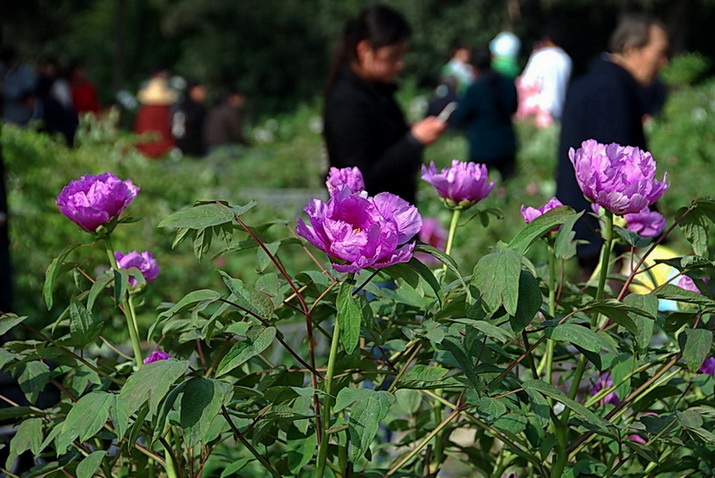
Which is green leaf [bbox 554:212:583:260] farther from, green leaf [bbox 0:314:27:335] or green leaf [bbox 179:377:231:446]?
green leaf [bbox 0:314:27:335]

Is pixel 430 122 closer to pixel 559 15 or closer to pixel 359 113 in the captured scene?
pixel 359 113

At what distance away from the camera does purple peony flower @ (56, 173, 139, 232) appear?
5.03 feet

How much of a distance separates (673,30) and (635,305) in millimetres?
25929

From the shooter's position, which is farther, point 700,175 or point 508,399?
point 700,175

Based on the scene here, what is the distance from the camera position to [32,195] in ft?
18.2

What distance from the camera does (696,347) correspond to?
1387 mm

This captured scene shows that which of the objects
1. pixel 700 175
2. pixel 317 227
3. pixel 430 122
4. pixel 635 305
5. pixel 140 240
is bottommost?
pixel 700 175

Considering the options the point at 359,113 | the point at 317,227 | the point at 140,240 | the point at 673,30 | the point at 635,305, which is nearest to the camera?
the point at 317,227

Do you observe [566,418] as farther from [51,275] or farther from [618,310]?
[51,275]

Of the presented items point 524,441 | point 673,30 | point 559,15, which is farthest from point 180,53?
point 524,441

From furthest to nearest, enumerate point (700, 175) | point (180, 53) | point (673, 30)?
1. point (180, 53)
2. point (673, 30)
3. point (700, 175)

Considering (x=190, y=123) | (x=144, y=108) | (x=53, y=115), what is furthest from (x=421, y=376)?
(x=190, y=123)

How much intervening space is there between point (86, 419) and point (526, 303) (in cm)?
53

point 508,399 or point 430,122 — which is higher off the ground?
point 508,399
